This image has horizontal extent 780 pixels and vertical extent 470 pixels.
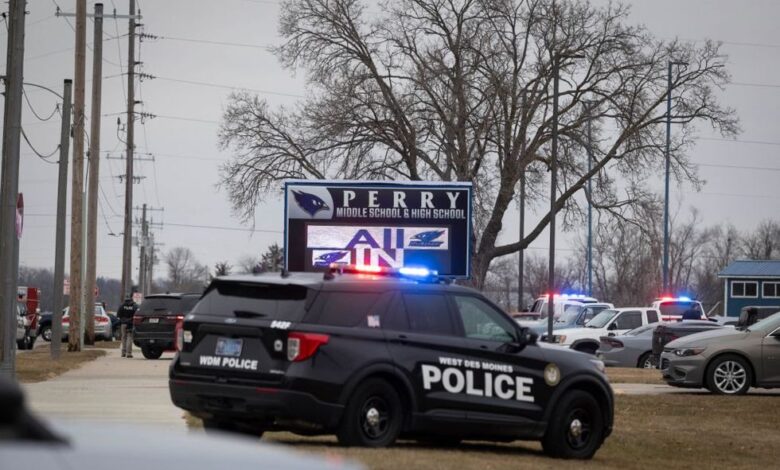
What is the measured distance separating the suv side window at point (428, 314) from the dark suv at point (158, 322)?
25.2 meters

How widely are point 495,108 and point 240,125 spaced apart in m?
9.23

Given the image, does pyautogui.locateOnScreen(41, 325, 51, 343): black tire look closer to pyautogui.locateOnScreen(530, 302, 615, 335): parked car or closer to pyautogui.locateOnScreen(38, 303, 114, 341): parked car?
pyautogui.locateOnScreen(38, 303, 114, 341): parked car

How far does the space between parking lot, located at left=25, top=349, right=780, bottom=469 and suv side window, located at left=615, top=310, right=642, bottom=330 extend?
1294cm

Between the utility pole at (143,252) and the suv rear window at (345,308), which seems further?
the utility pole at (143,252)

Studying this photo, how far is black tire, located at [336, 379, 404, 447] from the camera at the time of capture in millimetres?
13203

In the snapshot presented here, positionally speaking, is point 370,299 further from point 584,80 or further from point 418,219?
point 584,80

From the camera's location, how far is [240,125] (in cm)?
5475

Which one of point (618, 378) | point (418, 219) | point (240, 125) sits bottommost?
point (618, 378)

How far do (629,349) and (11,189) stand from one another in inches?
673

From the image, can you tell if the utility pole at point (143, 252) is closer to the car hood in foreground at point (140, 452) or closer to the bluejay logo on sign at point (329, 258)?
the bluejay logo on sign at point (329, 258)

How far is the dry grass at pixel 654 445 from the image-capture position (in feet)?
43.1

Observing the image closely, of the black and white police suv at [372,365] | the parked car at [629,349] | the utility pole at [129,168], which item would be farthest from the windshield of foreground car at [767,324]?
the utility pole at [129,168]

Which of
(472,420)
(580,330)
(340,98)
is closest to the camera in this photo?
(472,420)

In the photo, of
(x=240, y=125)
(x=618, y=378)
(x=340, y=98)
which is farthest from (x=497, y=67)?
(x=618, y=378)
